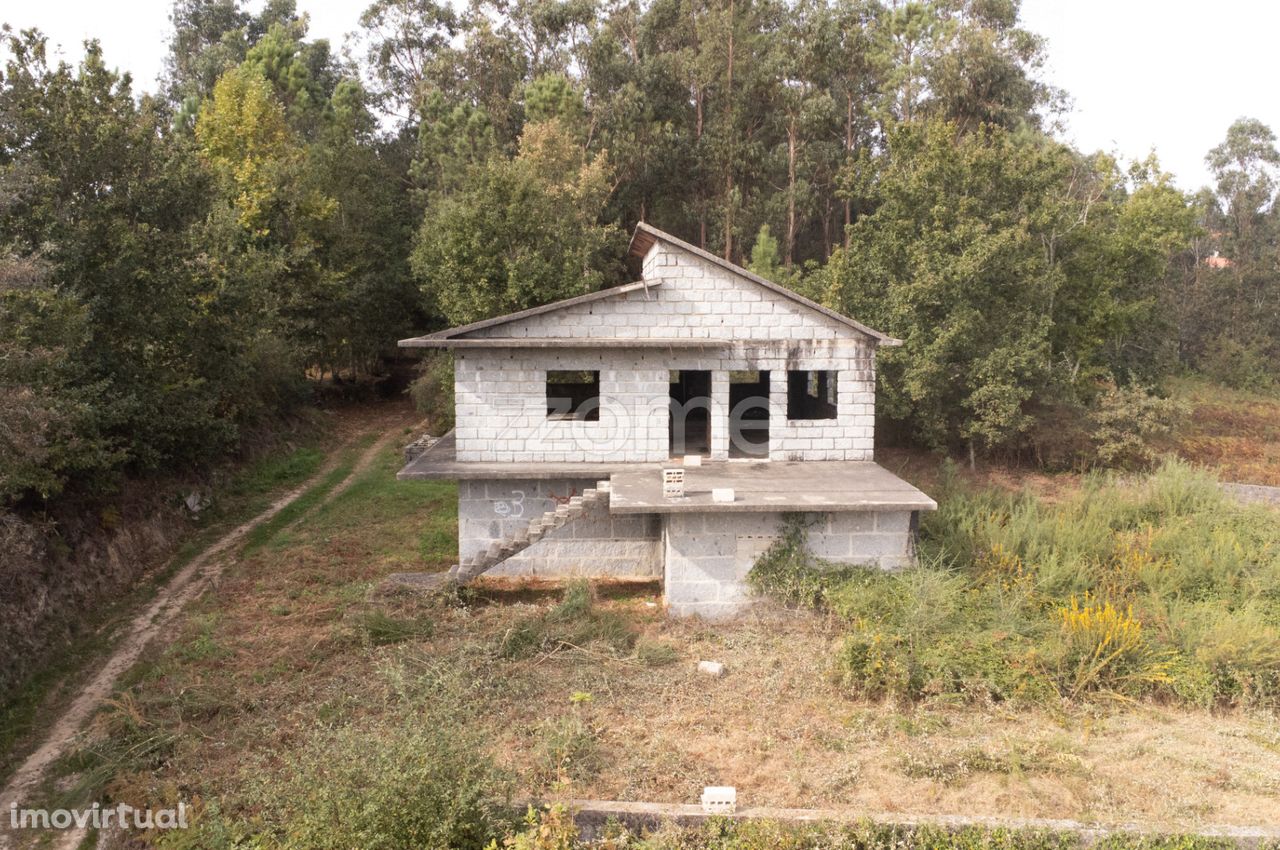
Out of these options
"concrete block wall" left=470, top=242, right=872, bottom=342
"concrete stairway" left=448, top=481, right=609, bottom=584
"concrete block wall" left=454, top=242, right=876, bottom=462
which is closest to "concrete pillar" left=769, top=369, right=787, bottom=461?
"concrete block wall" left=454, top=242, right=876, bottom=462

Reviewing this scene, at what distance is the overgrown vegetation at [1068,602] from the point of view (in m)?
10.6

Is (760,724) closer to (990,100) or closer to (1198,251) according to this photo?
(990,100)

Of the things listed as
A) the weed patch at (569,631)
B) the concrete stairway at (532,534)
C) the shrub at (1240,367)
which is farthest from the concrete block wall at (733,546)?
the shrub at (1240,367)

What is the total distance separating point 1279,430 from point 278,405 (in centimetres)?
3422

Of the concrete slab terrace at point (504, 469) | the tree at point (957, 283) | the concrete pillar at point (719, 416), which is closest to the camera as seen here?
the concrete slab terrace at point (504, 469)

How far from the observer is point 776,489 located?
13.8 m

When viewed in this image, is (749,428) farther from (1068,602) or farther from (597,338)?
(1068,602)

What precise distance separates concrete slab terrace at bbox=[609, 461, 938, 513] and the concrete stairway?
0.43 meters

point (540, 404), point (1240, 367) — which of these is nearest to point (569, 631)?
point (540, 404)

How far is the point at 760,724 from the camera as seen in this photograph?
9.85 m

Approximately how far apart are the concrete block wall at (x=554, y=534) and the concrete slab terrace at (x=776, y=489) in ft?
4.02

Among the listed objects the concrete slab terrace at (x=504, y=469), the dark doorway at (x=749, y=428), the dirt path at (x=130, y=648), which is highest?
the dark doorway at (x=749, y=428)

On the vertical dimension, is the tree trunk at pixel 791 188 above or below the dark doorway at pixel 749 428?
above

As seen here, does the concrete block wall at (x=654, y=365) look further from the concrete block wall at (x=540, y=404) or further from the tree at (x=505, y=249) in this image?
the tree at (x=505, y=249)
